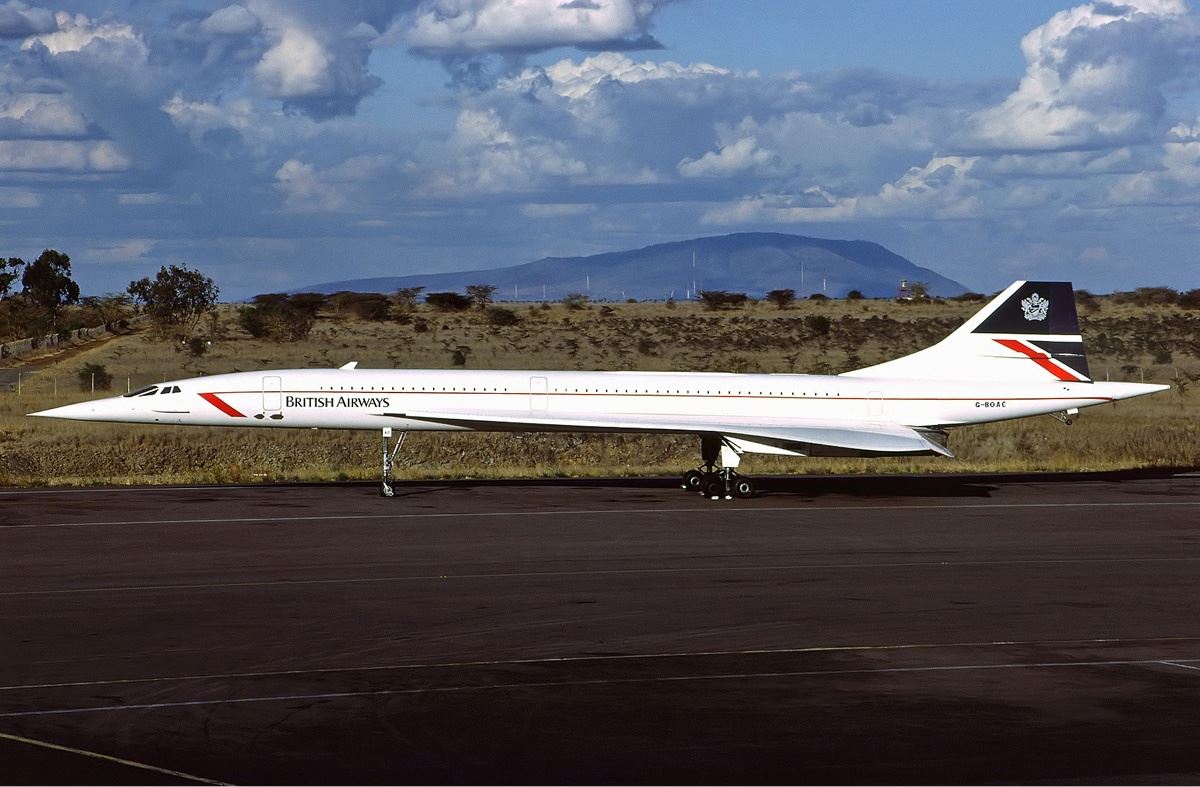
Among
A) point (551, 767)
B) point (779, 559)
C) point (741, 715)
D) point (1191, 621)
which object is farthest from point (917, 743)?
point (779, 559)

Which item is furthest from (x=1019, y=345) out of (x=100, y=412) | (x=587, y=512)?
(x=100, y=412)

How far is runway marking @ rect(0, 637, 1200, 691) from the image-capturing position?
14.4 meters

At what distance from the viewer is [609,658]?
15.7 metres

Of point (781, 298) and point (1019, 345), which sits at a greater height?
point (781, 298)

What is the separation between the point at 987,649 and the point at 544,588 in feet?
21.0

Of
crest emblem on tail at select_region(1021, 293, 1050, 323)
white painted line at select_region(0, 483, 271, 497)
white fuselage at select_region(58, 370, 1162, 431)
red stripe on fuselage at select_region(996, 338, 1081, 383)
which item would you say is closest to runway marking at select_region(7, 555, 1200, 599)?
white fuselage at select_region(58, 370, 1162, 431)

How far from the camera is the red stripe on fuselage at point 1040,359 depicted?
34.1 metres

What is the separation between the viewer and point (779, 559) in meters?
22.9

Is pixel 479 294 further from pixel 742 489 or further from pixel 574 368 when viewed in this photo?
pixel 742 489

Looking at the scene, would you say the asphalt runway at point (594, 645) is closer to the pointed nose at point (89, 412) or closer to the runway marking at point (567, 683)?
the runway marking at point (567, 683)

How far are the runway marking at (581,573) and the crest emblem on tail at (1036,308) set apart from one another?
11.7 meters

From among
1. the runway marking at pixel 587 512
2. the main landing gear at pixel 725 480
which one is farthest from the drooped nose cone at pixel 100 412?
the main landing gear at pixel 725 480

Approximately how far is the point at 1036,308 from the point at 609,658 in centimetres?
2205

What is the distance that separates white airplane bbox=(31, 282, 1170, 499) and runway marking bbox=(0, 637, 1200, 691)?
47.1ft
